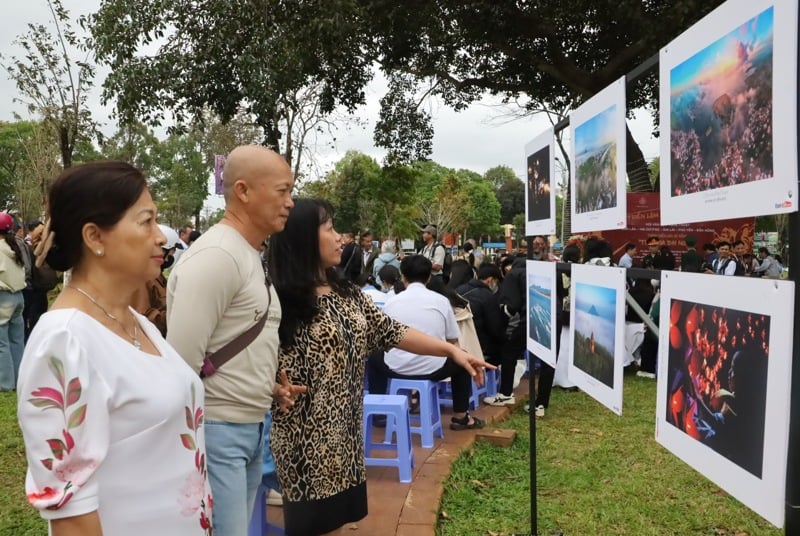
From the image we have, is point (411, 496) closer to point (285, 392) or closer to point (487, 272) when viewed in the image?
point (285, 392)

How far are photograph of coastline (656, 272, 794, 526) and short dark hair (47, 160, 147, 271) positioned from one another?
140 cm

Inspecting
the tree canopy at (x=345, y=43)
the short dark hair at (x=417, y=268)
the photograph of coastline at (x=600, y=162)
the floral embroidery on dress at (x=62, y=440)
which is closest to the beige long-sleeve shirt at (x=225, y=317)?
the floral embroidery on dress at (x=62, y=440)

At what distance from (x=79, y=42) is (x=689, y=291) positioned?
450 inches

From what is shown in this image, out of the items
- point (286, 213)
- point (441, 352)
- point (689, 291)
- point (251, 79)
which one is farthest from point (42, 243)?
point (251, 79)

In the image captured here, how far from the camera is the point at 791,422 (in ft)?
4.26

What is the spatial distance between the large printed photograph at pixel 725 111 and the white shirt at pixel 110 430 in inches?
53.3

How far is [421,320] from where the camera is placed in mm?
4777

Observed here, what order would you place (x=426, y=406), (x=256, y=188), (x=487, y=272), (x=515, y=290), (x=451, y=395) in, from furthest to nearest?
1. (x=487, y=272)
2. (x=451, y=395)
3. (x=515, y=290)
4. (x=426, y=406)
5. (x=256, y=188)

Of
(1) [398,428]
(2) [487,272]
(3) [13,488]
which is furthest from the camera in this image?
(2) [487,272]

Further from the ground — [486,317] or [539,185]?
[539,185]

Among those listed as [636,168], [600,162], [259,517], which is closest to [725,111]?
[600,162]

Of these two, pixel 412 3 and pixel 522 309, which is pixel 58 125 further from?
pixel 522 309

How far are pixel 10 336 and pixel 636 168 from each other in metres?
9.38

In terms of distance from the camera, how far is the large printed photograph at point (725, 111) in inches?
52.9
